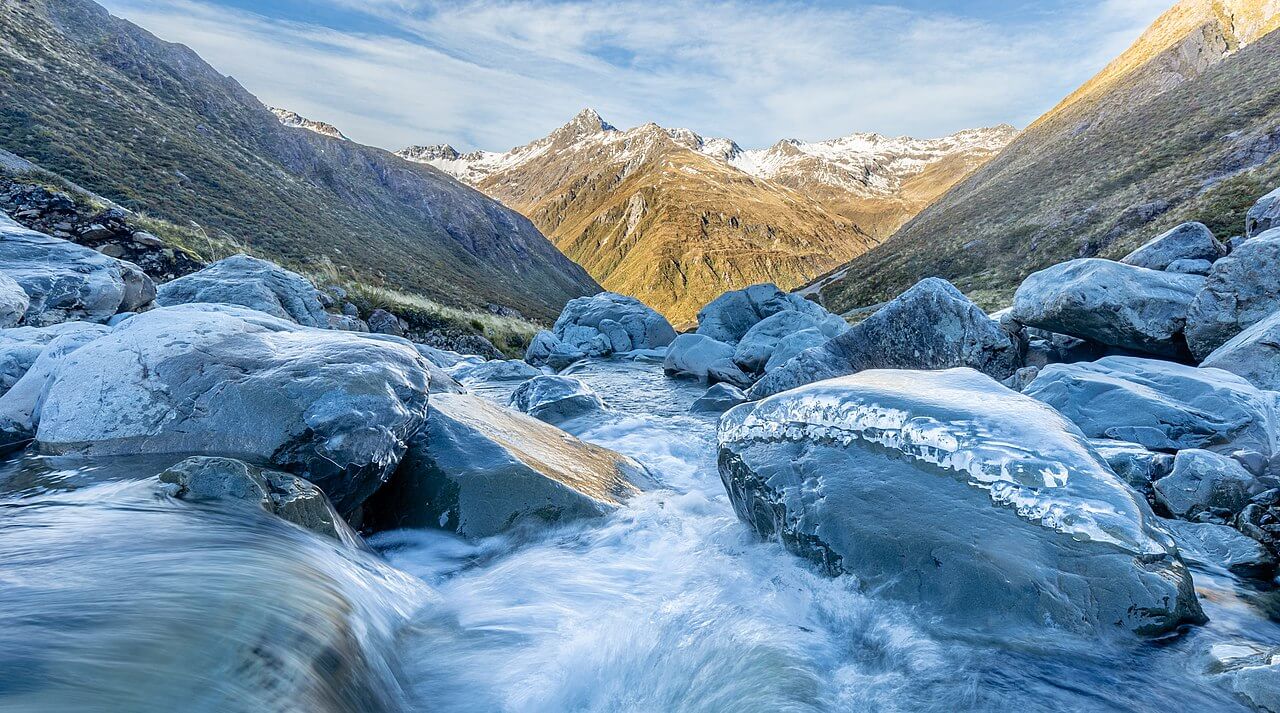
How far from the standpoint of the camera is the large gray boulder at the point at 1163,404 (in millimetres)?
7375

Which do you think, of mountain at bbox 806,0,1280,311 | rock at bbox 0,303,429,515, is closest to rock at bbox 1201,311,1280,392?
rock at bbox 0,303,429,515

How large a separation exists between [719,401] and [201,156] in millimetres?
62473

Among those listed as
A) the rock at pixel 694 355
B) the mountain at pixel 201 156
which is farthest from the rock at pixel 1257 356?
the mountain at pixel 201 156

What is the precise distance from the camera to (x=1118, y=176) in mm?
53688

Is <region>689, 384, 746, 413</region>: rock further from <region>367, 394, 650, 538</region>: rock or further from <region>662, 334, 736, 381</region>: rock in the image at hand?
<region>367, 394, 650, 538</region>: rock

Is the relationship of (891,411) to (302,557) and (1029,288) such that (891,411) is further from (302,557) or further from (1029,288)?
(1029,288)

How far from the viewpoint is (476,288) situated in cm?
7681

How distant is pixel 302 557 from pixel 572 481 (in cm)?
364

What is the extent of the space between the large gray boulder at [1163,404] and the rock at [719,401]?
7.99 metres

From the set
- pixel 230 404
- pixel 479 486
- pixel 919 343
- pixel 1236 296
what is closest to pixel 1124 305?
pixel 1236 296

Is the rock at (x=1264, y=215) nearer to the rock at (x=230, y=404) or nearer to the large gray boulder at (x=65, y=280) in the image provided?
the rock at (x=230, y=404)

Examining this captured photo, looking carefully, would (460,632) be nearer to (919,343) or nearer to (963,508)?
(963,508)

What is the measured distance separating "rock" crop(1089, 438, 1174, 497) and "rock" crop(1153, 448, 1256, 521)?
22 cm

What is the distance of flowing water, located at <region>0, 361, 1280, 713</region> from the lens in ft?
9.96
